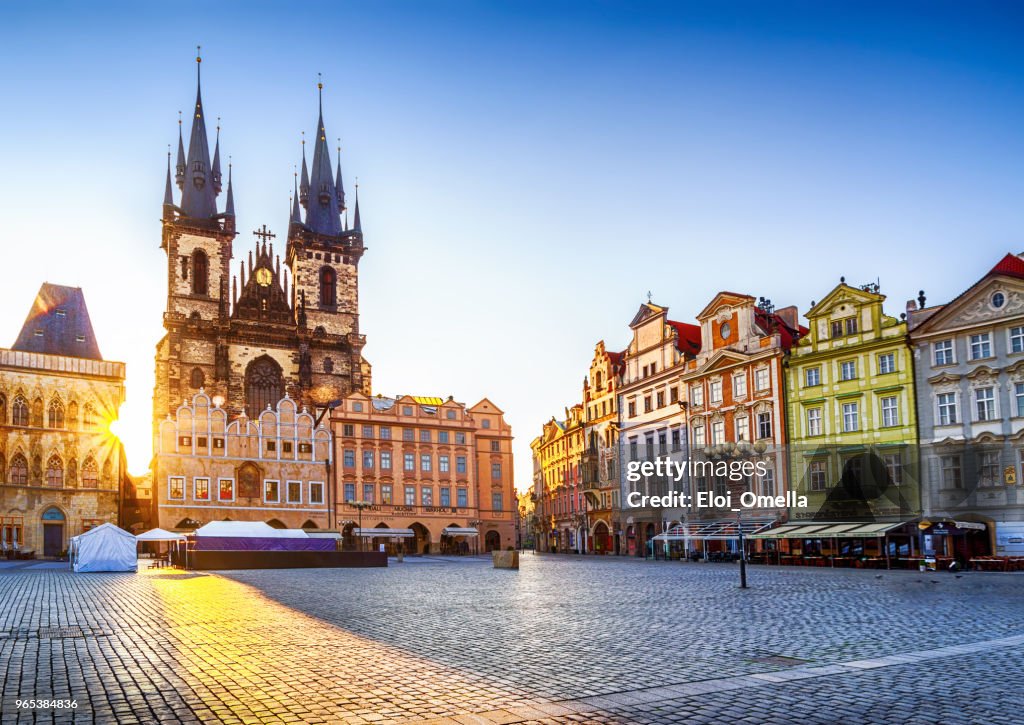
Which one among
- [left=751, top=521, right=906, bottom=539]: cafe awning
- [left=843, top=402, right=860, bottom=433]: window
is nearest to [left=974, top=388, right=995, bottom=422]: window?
[left=751, top=521, right=906, bottom=539]: cafe awning

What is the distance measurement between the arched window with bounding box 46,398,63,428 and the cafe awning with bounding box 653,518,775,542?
43.3 m

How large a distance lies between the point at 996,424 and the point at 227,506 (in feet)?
165

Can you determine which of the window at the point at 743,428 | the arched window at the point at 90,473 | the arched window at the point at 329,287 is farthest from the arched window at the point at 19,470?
the window at the point at 743,428

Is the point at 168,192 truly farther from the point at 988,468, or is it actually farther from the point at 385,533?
the point at 988,468

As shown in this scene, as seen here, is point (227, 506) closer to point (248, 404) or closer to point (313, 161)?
point (248, 404)

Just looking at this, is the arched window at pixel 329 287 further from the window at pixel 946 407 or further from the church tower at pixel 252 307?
the window at pixel 946 407

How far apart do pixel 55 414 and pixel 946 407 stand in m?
58.2

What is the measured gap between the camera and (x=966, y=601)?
19.7 metres

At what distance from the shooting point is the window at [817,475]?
49.6 meters

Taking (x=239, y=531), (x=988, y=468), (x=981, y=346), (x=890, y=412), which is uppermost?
(x=981, y=346)

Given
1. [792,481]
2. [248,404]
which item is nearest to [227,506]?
[248,404]

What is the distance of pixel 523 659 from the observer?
38.0ft

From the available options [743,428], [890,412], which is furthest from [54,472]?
[890,412]

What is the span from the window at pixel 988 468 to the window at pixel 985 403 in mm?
1623
